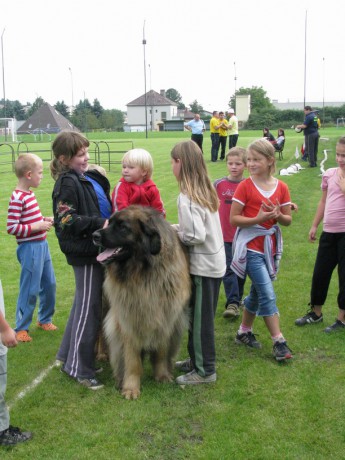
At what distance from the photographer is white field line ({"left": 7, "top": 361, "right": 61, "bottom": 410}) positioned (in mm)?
4227

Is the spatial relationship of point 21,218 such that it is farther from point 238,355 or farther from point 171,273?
point 238,355

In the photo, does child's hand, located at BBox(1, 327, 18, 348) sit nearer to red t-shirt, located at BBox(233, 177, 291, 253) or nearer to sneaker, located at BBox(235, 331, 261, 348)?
red t-shirt, located at BBox(233, 177, 291, 253)

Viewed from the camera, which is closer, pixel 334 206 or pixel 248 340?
pixel 248 340

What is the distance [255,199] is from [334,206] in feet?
3.90

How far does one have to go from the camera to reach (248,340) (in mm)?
5270

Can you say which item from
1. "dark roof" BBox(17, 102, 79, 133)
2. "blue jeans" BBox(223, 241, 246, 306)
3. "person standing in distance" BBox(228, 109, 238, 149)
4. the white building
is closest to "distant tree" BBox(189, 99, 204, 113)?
the white building

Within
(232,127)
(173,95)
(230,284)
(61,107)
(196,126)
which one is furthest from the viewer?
(173,95)

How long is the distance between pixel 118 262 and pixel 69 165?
38.3 inches

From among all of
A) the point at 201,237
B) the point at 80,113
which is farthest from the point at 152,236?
the point at 80,113

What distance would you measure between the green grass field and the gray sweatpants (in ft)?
0.63

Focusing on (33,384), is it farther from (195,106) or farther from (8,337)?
(195,106)

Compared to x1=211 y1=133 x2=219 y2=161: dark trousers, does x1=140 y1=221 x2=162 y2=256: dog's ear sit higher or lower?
lower

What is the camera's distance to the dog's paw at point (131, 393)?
4.27m

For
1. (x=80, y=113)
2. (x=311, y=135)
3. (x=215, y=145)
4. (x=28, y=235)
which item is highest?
(x=80, y=113)
